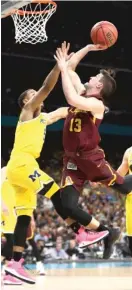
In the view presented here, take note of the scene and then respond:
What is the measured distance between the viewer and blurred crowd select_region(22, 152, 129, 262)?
1515 centimetres

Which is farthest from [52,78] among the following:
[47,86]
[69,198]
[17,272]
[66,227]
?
[66,227]

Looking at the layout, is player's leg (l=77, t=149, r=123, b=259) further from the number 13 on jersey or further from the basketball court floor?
the basketball court floor

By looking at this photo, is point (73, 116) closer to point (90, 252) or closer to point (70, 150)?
point (70, 150)

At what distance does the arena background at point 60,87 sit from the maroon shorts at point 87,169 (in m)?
8.71

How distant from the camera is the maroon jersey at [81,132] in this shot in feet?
19.6

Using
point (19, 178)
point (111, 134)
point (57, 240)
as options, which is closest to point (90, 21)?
point (57, 240)

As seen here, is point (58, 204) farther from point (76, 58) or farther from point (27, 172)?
point (76, 58)

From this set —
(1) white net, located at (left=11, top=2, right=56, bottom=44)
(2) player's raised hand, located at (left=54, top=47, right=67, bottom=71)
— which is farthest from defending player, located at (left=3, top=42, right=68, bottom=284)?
(1) white net, located at (left=11, top=2, right=56, bottom=44)

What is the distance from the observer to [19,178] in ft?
21.0

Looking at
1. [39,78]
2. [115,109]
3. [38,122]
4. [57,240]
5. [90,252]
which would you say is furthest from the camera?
[115,109]

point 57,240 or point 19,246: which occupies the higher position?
point 57,240

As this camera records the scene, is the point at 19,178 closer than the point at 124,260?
Yes

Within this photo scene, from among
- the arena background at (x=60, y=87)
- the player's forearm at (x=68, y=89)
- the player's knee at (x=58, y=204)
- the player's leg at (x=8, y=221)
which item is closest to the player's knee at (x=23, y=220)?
the player's knee at (x=58, y=204)

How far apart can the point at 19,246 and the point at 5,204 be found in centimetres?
178
